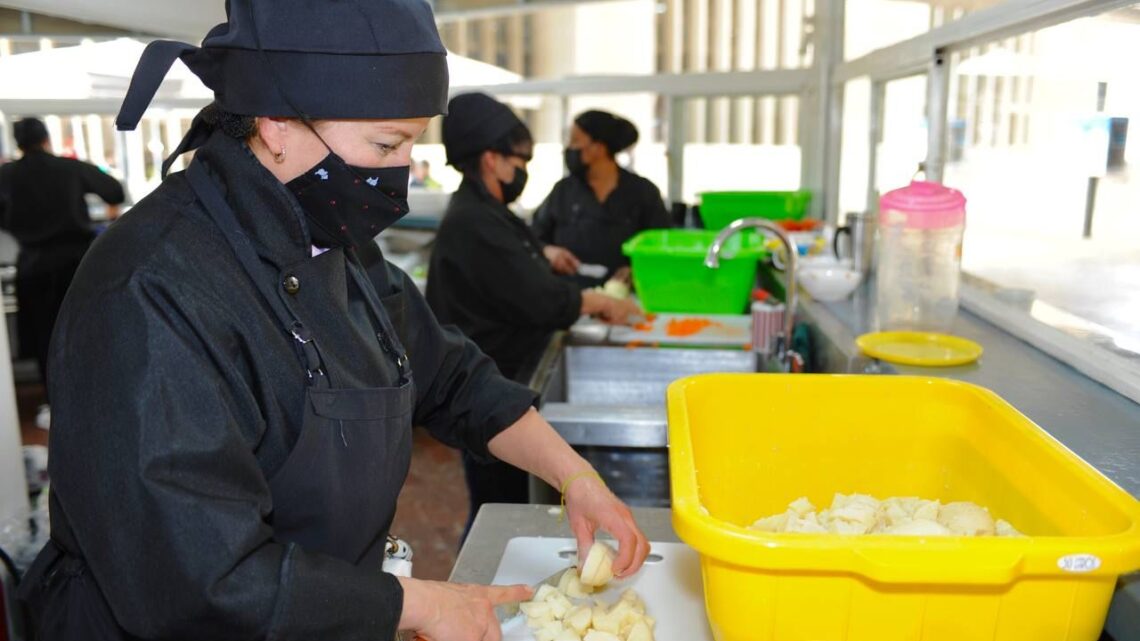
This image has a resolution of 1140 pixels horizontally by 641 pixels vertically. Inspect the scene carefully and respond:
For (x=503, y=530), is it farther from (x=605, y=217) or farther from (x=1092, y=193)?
(x=605, y=217)

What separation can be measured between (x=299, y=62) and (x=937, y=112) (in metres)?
2.27

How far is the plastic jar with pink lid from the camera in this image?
2090mm

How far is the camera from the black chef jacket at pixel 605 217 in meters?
4.51

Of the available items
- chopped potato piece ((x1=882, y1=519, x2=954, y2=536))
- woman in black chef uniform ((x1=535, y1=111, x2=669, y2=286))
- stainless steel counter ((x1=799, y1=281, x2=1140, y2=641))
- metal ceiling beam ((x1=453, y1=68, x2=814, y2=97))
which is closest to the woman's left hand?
chopped potato piece ((x1=882, y1=519, x2=954, y2=536))

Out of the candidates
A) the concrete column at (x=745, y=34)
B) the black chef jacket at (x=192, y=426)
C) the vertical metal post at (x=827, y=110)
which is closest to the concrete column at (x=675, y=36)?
the concrete column at (x=745, y=34)

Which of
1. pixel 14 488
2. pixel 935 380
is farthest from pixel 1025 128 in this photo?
pixel 14 488

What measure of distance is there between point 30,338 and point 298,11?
5478mm

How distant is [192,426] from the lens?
88 cm

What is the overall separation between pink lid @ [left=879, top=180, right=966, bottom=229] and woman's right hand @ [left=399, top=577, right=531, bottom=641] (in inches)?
58.2

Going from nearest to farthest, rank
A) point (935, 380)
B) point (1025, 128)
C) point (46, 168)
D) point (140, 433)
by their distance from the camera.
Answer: point (140, 433) → point (935, 380) → point (1025, 128) → point (46, 168)

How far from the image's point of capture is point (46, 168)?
16.5ft

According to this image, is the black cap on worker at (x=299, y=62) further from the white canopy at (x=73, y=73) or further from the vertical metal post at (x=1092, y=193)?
the vertical metal post at (x=1092, y=193)

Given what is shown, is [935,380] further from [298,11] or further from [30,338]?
[30,338]

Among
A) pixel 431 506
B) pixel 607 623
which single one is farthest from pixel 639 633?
pixel 431 506
